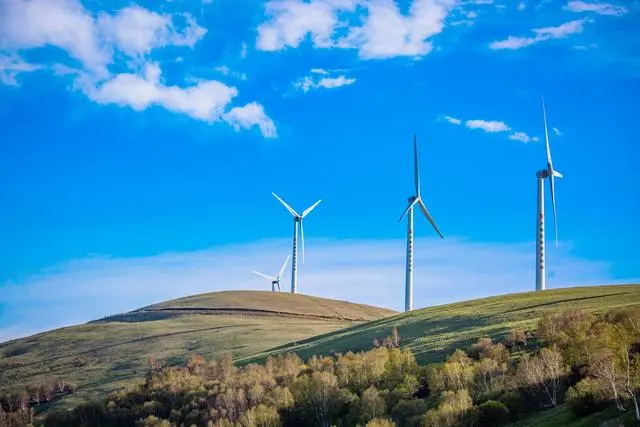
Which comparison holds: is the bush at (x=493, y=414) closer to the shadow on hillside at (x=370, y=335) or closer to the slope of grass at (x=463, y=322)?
the slope of grass at (x=463, y=322)

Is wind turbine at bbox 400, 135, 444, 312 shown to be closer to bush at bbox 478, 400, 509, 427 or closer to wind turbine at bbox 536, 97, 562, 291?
wind turbine at bbox 536, 97, 562, 291

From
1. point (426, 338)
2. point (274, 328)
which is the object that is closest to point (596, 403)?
point (426, 338)

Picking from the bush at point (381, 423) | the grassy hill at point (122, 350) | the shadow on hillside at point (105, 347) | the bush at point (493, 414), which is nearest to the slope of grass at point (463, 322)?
the grassy hill at point (122, 350)

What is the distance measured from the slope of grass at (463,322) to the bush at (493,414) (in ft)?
97.4

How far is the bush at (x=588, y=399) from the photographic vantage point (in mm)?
60344

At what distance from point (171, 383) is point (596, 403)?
2823 inches

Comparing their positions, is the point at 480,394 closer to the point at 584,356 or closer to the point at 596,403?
the point at 584,356

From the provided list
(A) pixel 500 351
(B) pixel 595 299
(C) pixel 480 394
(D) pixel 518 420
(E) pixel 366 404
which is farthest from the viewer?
(B) pixel 595 299

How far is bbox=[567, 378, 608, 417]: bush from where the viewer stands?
60344 mm

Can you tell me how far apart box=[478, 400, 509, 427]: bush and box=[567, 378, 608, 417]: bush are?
24.7ft

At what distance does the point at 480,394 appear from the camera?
7506 cm

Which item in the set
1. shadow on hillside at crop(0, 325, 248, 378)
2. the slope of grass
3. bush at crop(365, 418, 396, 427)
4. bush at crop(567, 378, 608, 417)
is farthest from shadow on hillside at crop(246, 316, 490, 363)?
bush at crop(567, 378, 608, 417)

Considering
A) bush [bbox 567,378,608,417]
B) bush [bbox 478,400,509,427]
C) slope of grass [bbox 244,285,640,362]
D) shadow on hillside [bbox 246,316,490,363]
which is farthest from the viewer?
shadow on hillside [bbox 246,316,490,363]

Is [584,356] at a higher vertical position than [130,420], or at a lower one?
higher
